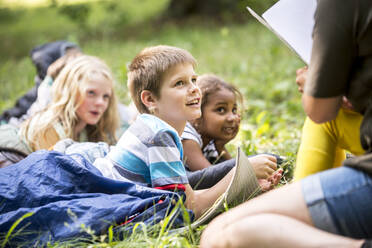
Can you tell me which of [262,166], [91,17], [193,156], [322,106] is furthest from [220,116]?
[91,17]

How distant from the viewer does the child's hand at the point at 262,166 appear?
2.19m

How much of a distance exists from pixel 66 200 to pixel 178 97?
74cm

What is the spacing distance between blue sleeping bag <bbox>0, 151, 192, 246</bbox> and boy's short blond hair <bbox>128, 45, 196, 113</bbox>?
1.56 ft

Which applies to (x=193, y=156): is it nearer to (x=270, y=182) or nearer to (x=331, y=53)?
(x=270, y=182)

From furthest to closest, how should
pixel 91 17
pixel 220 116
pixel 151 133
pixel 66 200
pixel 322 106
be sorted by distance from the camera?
pixel 91 17 < pixel 220 116 < pixel 151 133 < pixel 66 200 < pixel 322 106

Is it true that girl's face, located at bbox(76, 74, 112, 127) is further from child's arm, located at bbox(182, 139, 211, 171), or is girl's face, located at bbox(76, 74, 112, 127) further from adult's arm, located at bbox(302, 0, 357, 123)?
adult's arm, located at bbox(302, 0, 357, 123)

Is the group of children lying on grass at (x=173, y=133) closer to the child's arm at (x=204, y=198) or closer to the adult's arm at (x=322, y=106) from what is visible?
the child's arm at (x=204, y=198)

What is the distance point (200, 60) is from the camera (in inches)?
264

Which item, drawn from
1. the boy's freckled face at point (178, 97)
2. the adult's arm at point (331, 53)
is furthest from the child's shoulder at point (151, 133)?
the adult's arm at point (331, 53)

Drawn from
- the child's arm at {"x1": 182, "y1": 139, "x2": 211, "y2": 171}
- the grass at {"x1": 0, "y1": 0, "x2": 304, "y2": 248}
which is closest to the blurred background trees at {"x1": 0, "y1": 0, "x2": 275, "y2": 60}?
the grass at {"x1": 0, "y1": 0, "x2": 304, "y2": 248}

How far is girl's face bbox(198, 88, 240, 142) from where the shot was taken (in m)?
2.80

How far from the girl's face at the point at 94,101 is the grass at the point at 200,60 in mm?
1004

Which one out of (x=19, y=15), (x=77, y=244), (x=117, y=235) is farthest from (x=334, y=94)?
(x=19, y=15)

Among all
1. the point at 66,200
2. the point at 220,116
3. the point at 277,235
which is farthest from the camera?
the point at 220,116
